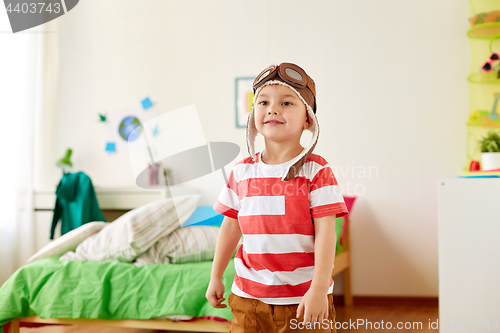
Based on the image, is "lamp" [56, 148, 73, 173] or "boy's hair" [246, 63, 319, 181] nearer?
"boy's hair" [246, 63, 319, 181]

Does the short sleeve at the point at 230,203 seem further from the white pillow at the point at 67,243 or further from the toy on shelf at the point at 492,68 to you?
the toy on shelf at the point at 492,68

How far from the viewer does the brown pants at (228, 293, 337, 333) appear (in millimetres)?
845

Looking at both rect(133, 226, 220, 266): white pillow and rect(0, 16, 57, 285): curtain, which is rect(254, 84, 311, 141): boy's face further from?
rect(0, 16, 57, 285): curtain

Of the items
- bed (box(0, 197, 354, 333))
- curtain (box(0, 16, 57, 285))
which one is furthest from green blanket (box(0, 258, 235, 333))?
curtain (box(0, 16, 57, 285))

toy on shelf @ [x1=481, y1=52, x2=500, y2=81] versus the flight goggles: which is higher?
toy on shelf @ [x1=481, y1=52, x2=500, y2=81]

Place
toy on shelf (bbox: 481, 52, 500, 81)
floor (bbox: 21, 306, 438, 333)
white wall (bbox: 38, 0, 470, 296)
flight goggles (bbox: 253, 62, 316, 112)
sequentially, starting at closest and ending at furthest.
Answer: flight goggles (bbox: 253, 62, 316, 112) < floor (bbox: 21, 306, 438, 333) < toy on shelf (bbox: 481, 52, 500, 81) < white wall (bbox: 38, 0, 470, 296)

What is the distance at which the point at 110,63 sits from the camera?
3.02 meters

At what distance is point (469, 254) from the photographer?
5.03 ft

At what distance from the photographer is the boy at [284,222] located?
838mm

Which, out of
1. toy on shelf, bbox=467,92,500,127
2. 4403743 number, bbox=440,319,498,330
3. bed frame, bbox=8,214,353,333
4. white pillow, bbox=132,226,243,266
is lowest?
bed frame, bbox=8,214,353,333

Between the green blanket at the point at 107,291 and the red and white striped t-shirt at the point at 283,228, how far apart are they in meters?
0.80

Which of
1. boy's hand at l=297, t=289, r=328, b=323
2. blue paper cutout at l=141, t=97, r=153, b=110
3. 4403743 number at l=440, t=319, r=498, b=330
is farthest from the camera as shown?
blue paper cutout at l=141, t=97, r=153, b=110

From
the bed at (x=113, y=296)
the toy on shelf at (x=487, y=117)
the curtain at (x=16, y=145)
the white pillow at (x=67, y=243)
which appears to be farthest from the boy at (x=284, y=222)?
the curtain at (x=16, y=145)

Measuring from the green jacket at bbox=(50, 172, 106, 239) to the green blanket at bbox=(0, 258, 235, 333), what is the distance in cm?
74
